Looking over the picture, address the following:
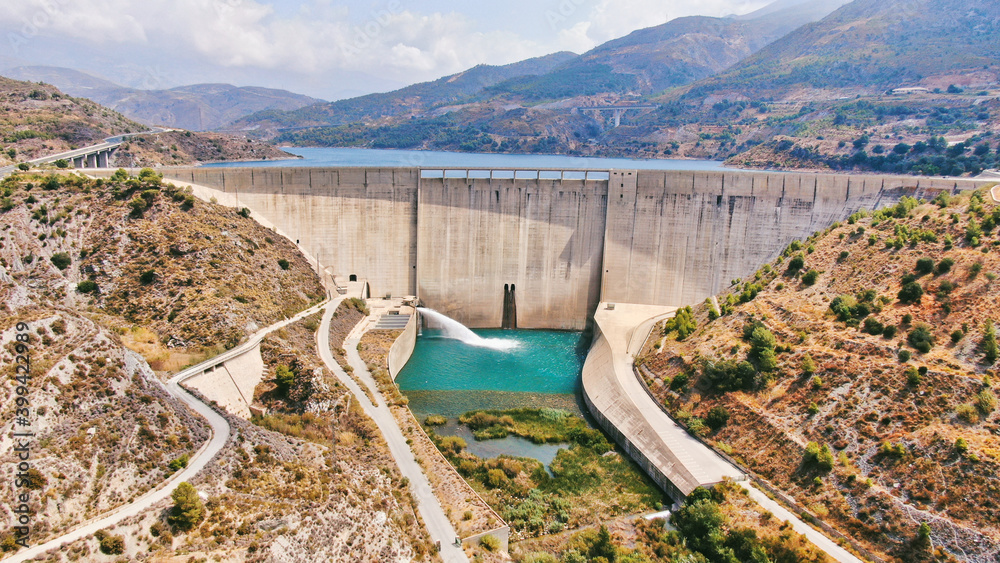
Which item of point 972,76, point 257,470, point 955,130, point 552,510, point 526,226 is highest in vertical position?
point 972,76

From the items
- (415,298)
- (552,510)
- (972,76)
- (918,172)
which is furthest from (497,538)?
(972,76)

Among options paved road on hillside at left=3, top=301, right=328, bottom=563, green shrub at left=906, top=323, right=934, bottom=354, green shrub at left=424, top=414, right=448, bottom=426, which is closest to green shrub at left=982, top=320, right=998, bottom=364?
green shrub at left=906, top=323, right=934, bottom=354

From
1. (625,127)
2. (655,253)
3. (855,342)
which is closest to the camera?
(855,342)

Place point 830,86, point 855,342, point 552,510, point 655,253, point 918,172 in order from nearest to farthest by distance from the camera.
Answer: point 552,510
point 855,342
point 655,253
point 918,172
point 830,86

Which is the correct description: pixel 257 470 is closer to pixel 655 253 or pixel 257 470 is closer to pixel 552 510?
pixel 552 510

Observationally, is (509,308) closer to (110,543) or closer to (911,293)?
(911,293)

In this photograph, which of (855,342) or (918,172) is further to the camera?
(918,172)

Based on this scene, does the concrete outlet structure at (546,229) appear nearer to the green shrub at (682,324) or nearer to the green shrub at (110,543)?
the green shrub at (682,324)

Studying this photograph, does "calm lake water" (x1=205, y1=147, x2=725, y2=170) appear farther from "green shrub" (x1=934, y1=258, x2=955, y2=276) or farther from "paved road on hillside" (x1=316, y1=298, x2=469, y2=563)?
"green shrub" (x1=934, y1=258, x2=955, y2=276)

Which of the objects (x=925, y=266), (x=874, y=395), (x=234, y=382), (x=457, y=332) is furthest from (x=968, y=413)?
(x=234, y=382)
